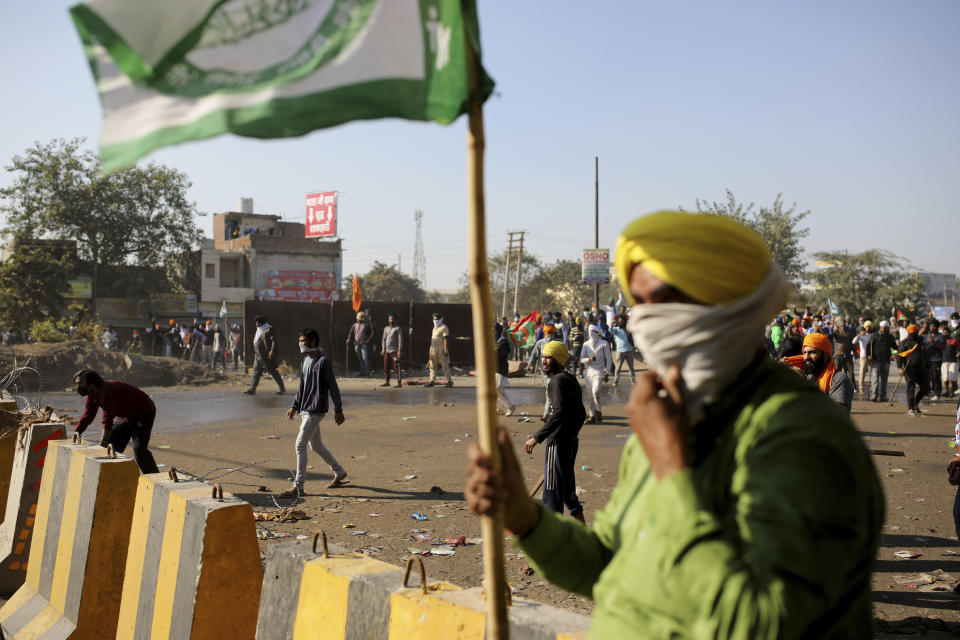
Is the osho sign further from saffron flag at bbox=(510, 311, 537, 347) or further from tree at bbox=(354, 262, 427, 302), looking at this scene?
tree at bbox=(354, 262, 427, 302)

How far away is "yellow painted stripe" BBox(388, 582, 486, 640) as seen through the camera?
2.55m

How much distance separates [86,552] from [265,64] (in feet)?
13.8

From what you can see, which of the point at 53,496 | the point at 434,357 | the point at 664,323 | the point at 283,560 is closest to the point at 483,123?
the point at 664,323

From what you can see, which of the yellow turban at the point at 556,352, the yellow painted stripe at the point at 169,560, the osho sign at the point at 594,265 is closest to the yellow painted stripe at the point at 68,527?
the yellow painted stripe at the point at 169,560

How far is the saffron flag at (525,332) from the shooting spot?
2666 cm

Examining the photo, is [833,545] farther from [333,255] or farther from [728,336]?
[333,255]

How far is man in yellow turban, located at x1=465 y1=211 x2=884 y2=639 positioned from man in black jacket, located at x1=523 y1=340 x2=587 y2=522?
5.17 meters

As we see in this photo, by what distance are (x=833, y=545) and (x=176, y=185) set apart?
5521 cm

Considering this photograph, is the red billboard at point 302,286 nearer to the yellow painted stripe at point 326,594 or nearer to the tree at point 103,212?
the tree at point 103,212

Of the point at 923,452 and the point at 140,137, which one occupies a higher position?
the point at 140,137

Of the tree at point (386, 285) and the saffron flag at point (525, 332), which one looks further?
the tree at point (386, 285)

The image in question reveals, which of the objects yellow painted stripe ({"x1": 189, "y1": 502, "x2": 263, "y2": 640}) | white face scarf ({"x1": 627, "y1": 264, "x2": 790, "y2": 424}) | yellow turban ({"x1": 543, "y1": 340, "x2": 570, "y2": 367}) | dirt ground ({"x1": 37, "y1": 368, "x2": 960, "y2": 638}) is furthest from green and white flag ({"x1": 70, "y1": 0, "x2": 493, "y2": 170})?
yellow turban ({"x1": 543, "y1": 340, "x2": 570, "y2": 367})

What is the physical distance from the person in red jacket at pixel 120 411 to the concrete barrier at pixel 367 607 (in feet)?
19.4

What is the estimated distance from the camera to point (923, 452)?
11.6 meters
